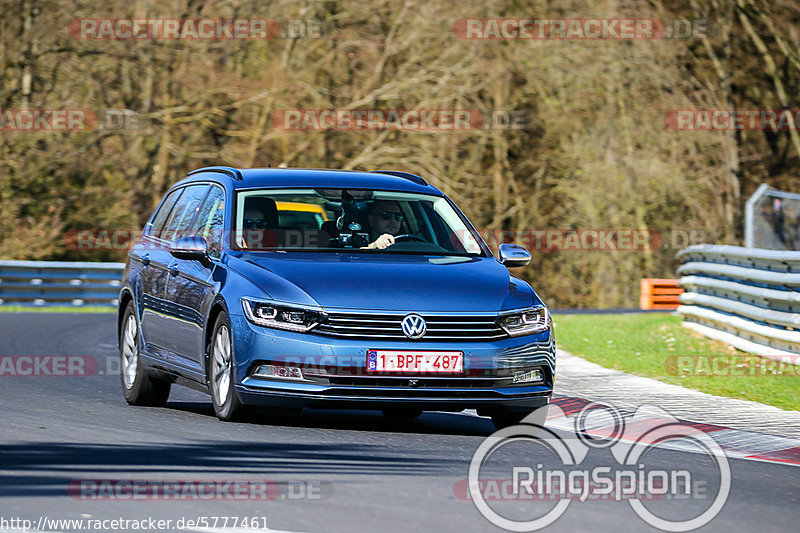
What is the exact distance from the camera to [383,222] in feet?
35.7

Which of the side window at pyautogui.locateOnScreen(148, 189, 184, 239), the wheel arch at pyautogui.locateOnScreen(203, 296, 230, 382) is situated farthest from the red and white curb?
the side window at pyautogui.locateOnScreen(148, 189, 184, 239)

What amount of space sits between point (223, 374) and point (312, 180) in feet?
6.09

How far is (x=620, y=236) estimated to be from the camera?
4016 centimetres

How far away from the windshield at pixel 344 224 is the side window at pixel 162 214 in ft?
5.19

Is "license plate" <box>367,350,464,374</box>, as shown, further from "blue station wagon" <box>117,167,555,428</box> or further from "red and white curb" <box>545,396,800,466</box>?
"red and white curb" <box>545,396,800,466</box>

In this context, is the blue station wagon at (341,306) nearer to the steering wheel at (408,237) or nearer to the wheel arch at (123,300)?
the steering wheel at (408,237)

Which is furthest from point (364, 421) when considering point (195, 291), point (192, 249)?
point (192, 249)

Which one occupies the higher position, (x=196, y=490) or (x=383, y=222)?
(x=383, y=222)

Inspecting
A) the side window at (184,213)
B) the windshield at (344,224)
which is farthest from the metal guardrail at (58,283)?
the windshield at (344,224)

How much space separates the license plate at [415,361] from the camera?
9391 millimetres

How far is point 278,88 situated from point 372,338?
26404 mm

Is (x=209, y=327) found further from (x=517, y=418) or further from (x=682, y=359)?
(x=682, y=359)

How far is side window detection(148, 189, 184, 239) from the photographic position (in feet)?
40.2

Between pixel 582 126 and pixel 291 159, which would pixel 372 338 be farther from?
pixel 582 126
